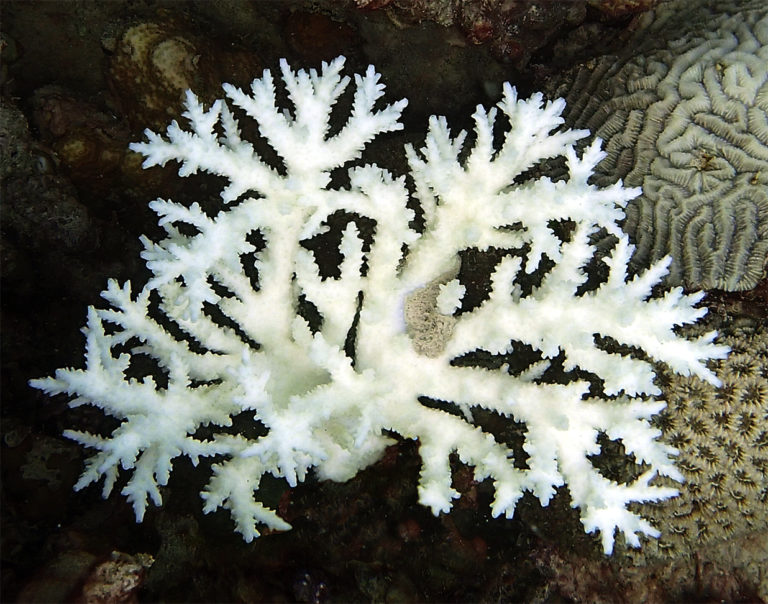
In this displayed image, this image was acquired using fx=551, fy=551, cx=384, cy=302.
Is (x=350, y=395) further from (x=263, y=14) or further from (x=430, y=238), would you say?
(x=263, y=14)

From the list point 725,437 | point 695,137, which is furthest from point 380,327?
point 695,137

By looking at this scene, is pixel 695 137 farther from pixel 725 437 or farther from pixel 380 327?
pixel 380 327

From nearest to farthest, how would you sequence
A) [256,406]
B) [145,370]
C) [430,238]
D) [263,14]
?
[256,406] → [430,238] → [145,370] → [263,14]

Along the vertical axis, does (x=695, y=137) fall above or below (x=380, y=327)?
above

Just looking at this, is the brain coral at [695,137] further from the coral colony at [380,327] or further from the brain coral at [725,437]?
the coral colony at [380,327]

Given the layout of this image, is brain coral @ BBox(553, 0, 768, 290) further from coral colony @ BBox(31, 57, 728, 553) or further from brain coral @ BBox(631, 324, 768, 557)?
coral colony @ BBox(31, 57, 728, 553)

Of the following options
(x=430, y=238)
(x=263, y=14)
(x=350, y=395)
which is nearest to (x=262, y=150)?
(x=263, y=14)
